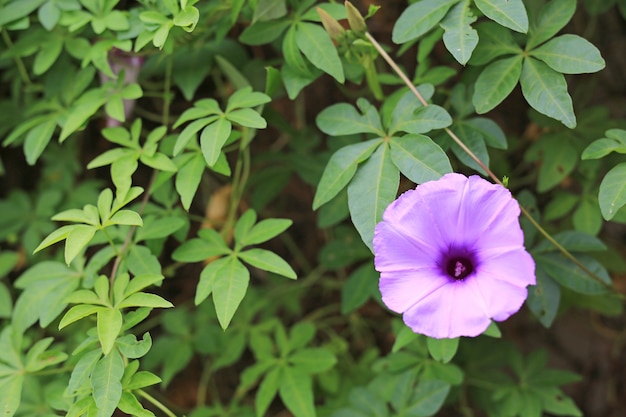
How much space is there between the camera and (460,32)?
3.85 feet

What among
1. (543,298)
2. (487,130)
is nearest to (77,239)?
(487,130)

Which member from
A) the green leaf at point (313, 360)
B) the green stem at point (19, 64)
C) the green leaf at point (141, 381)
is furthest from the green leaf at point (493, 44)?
the green stem at point (19, 64)

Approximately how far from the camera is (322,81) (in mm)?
2086

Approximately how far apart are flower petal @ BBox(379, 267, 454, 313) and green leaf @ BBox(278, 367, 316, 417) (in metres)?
0.47

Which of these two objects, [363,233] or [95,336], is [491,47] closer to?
[363,233]

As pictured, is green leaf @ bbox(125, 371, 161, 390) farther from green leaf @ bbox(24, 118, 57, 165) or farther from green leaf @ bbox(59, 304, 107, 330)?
green leaf @ bbox(24, 118, 57, 165)

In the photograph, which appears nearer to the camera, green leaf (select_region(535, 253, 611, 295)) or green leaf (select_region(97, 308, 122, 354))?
green leaf (select_region(97, 308, 122, 354))

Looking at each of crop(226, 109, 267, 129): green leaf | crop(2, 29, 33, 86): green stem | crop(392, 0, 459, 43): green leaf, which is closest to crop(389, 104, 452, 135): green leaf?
crop(392, 0, 459, 43): green leaf

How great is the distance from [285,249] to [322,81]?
537 millimetres

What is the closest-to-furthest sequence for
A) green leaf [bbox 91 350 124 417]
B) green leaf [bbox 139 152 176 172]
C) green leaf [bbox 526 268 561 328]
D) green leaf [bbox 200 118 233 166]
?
green leaf [bbox 91 350 124 417]
green leaf [bbox 200 118 233 166]
green leaf [bbox 139 152 176 172]
green leaf [bbox 526 268 561 328]

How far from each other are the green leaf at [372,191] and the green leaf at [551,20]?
34 cm

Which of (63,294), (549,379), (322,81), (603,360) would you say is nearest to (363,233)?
(63,294)

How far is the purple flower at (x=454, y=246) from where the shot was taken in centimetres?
100

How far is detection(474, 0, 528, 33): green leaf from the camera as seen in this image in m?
1.14
